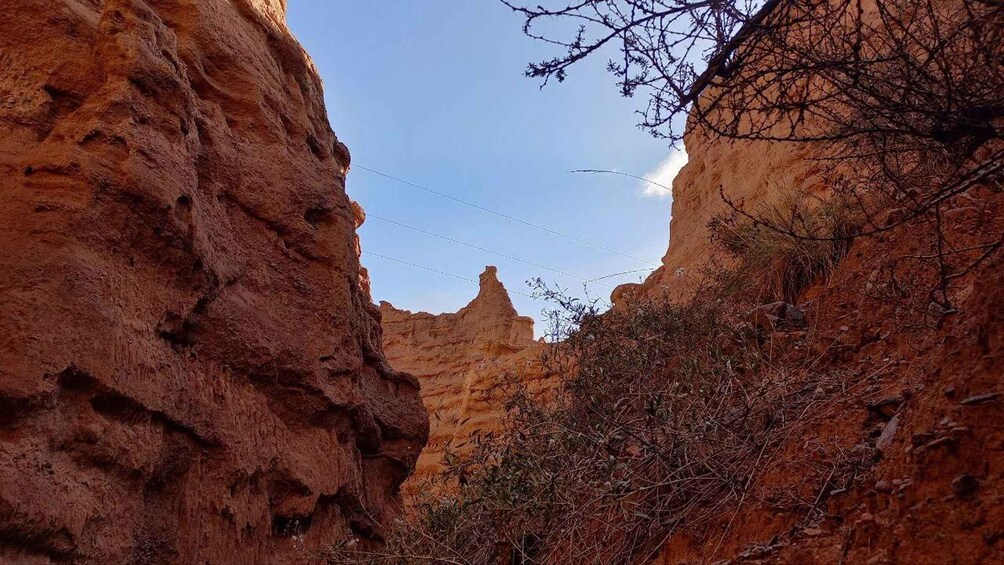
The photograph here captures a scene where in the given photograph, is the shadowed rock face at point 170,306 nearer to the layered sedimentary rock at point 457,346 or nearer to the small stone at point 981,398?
the small stone at point 981,398

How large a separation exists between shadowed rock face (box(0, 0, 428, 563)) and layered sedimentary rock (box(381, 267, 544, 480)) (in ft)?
28.3

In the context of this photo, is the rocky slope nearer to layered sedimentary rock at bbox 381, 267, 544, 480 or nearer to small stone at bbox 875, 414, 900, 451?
small stone at bbox 875, 414, 900, 451

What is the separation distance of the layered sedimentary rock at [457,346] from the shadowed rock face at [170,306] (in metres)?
8.61

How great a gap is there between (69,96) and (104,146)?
0.41 meters

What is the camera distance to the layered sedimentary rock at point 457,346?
1400 centimetres

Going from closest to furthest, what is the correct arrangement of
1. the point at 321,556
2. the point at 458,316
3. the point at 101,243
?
the point at 101,243 < the point at 321,556 < the point at 458,316

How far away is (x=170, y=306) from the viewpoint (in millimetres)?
3605

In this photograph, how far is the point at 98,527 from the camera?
294 centimetres

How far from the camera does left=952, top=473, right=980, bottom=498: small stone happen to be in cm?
201

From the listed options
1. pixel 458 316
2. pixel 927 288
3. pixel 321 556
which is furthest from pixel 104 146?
pixel 458 316

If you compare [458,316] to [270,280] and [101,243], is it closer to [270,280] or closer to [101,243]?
[270,280]

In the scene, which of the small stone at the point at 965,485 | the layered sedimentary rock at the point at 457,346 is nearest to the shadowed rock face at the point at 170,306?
the small stone at the point at 965,485

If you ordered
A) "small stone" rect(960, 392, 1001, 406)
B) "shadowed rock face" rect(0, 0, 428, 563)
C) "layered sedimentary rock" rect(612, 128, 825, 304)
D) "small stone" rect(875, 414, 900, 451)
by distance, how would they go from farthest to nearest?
"layered sedimentary rock" rect(612, 128, 825, 304)
"shadowed rock face" rect(0, 0, 428, 563)
"small stone" rect(875, 414, 900, 451)
"small stone" rect(960, 392, 1001, 406)

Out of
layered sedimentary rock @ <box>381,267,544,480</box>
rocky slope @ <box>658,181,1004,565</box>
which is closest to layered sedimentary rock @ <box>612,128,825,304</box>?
layered sedimentary rock @ <box>381,267,544,480</box>
